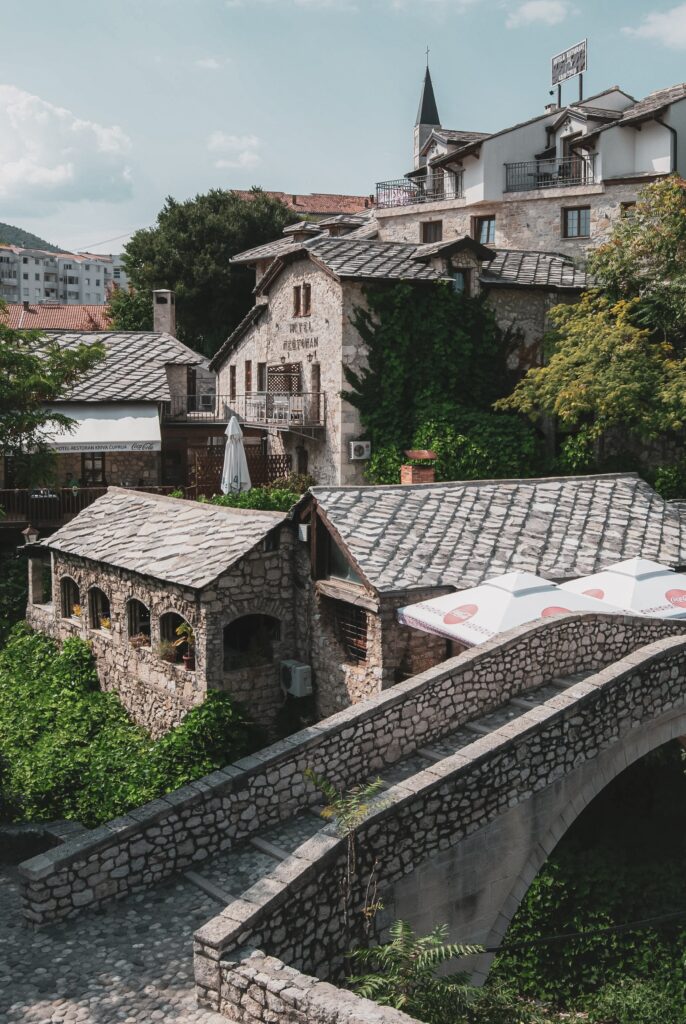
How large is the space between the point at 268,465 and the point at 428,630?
1590 cm

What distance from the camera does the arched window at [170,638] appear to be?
18297mm

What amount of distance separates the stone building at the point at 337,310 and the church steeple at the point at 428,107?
42.9 m

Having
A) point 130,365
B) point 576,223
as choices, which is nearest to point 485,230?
point 576,223

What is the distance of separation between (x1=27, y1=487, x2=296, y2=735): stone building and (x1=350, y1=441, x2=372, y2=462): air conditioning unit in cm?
891

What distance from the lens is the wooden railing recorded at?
26.6 m

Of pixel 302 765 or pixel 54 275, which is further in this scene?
pixel 54 275

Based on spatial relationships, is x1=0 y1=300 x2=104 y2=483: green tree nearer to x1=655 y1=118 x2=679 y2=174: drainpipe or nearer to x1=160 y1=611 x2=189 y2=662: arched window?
x1=160 y1=611 x2=189 y2=662: arched window

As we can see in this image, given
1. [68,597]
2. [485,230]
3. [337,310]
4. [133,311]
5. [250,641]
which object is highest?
[485,230]

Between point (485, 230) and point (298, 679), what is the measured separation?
27.5 metres

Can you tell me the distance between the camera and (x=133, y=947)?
10.6 metres

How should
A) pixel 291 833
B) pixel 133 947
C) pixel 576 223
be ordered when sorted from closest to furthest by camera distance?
1. pixel 133 947
2. pixel 291 833
3. pixel 576 223

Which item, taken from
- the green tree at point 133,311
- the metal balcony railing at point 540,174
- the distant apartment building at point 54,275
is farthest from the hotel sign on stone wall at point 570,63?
the distant apartment building at point 54,275

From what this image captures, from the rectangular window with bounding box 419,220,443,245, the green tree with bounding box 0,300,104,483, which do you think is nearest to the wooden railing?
the green tree with bounding box 0,300,104,483

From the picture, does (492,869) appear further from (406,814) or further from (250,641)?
(250,641)
